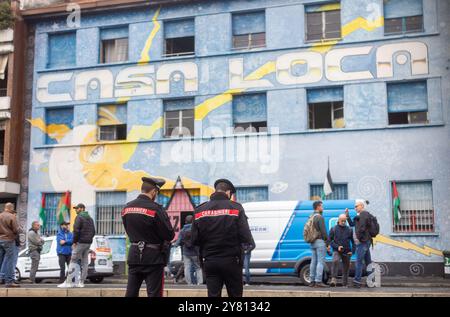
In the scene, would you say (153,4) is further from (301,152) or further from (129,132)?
(301,152)

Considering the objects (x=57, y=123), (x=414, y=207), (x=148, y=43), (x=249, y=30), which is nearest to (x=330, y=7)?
(x=249, y=30)

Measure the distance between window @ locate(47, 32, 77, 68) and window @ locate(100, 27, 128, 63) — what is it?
1.29 m

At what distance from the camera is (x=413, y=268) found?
2183cm

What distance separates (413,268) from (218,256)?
1535cm

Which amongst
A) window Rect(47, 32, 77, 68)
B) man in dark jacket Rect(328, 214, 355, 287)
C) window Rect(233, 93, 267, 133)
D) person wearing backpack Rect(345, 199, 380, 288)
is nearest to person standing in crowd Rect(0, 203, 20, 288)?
man in dark jacket Rect(328, 214, 355, 287)

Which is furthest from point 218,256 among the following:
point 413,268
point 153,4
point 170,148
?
point 153,4

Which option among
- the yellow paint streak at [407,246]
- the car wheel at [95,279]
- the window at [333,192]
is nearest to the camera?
the car wheel at [95,279]

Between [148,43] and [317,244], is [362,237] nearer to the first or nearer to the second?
[317,244]

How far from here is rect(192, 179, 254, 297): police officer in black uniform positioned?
26.5 feet

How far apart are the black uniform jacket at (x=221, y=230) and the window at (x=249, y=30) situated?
1789cm

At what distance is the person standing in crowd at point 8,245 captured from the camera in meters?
Answer: 14.8

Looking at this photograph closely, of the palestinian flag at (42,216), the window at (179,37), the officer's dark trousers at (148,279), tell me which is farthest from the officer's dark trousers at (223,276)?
the palestinian flag at (42,216)

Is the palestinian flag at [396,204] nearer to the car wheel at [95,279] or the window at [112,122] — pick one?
the car wheel at [95,279]

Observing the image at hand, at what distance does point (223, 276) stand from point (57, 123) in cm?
2091
